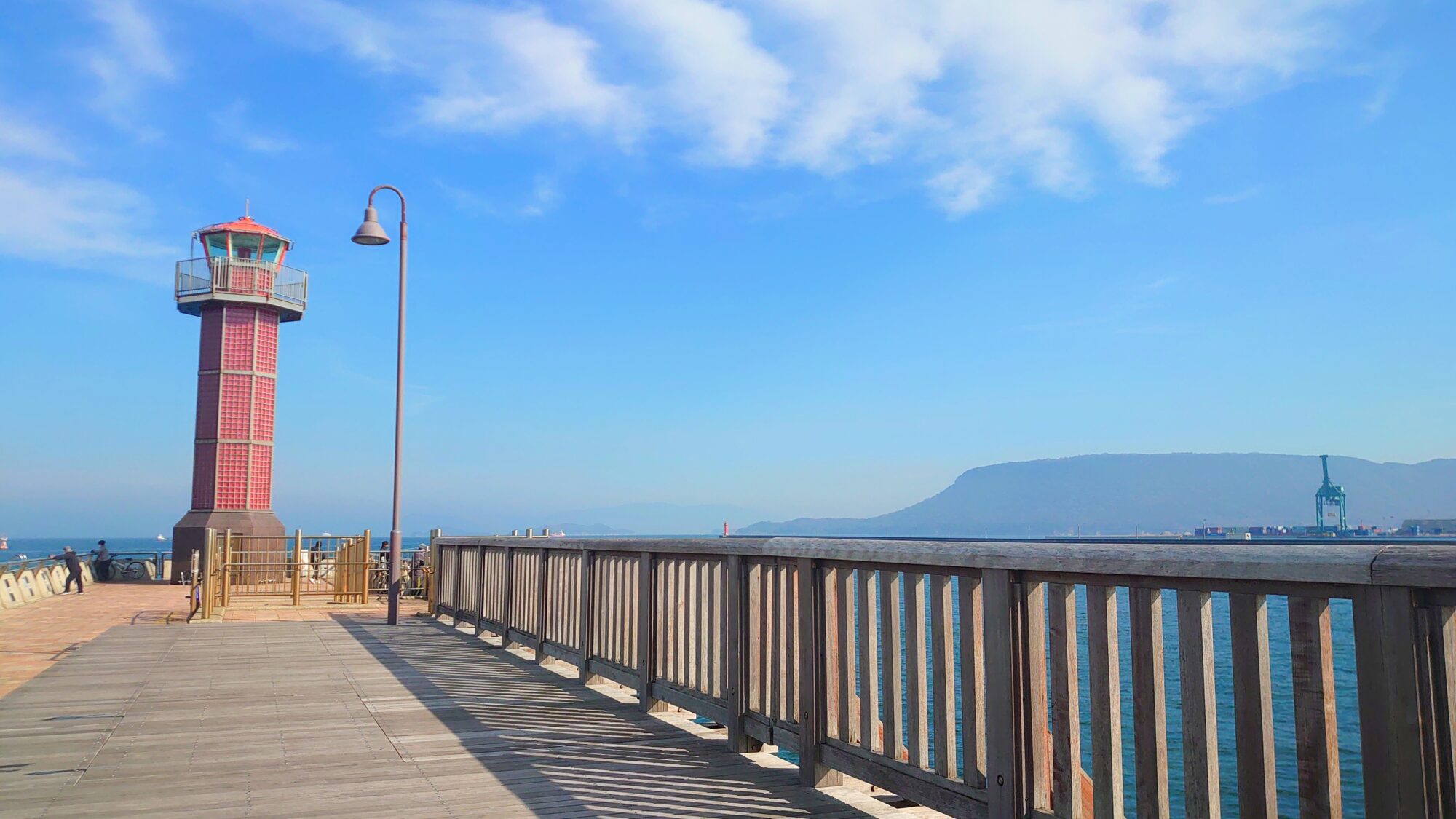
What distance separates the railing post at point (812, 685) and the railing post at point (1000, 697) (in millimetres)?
1148

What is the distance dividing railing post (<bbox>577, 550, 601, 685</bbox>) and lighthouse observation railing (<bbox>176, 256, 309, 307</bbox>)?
2825 centimetres

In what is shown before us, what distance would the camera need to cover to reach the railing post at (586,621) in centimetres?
739

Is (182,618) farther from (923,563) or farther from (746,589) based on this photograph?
(923,563)

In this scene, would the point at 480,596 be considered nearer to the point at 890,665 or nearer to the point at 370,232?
the point at 370,232

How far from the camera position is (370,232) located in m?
14.5

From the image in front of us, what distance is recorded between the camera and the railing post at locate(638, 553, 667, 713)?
20.2 feet

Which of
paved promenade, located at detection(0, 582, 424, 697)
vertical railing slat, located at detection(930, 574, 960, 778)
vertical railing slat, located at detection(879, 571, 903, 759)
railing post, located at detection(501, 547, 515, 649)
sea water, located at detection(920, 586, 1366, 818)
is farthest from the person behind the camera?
sea water, located at detection(920, 586, 1366, 818)

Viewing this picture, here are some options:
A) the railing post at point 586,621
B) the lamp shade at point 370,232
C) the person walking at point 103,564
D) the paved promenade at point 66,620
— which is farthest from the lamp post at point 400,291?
the person walking at point 103,564

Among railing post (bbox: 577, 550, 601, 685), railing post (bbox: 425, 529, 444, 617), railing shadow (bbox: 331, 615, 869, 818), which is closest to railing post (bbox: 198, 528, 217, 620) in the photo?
railing post (bbox: 425, 529, 444, 617)

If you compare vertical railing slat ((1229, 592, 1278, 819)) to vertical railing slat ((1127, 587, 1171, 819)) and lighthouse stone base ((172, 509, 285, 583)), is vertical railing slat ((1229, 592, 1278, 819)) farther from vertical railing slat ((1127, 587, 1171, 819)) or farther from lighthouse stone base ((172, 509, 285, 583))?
lighthouse stone base ((172, 509, 285, 583))

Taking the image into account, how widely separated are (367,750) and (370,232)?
10.7 meters

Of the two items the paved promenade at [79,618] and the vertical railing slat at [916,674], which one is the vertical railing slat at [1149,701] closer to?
the vertical railing slat at [916,674]

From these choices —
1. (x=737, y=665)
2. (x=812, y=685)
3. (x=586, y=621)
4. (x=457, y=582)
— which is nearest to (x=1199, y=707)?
(x=812, y=685)

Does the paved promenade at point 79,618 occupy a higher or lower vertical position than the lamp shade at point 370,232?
lower
